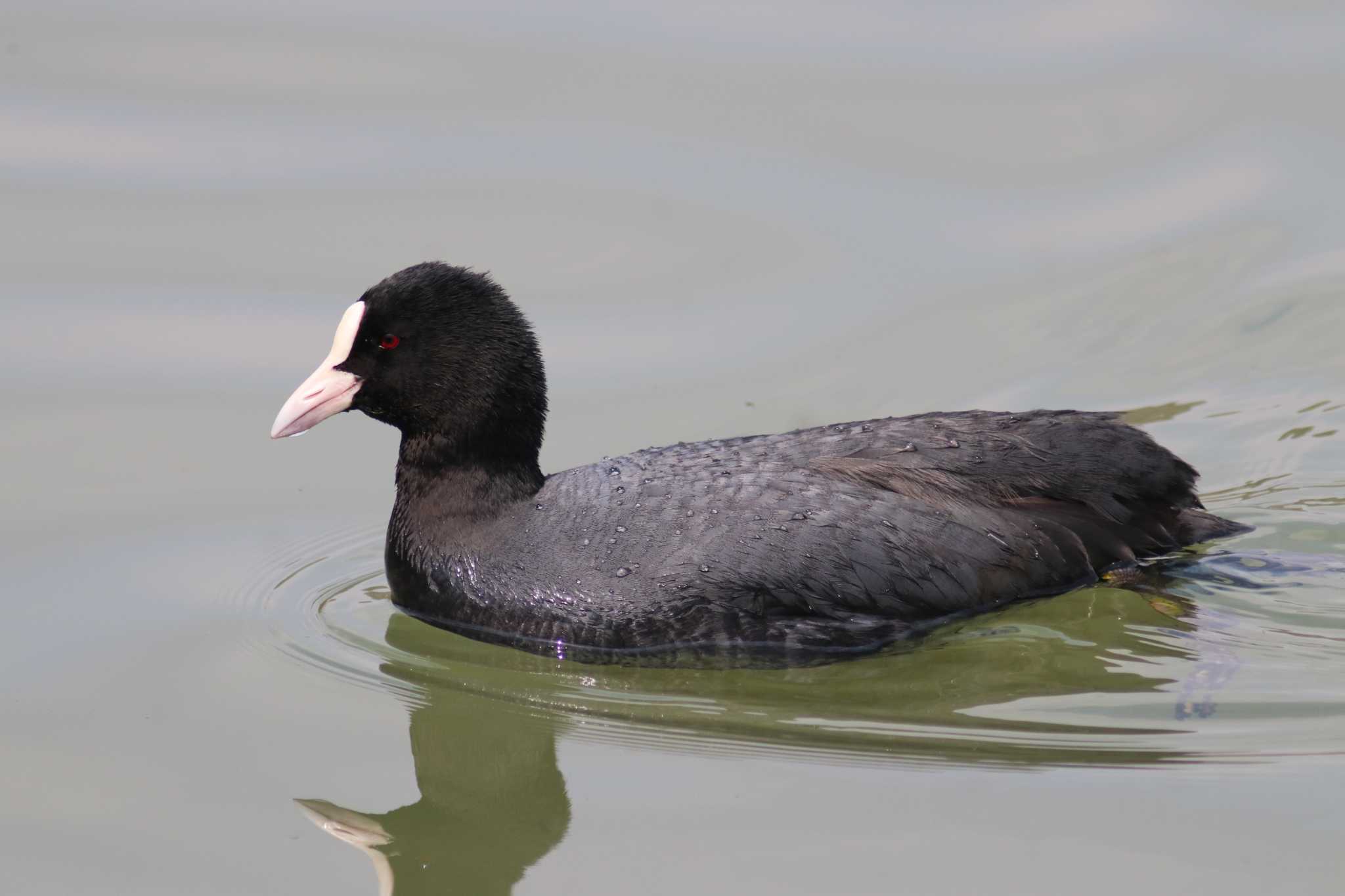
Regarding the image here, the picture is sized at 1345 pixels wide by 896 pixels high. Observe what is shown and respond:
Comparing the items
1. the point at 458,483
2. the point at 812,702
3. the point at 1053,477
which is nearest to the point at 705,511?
the point at 812,702

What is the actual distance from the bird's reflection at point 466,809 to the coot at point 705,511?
0.38 metres

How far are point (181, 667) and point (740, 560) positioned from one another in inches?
67.3

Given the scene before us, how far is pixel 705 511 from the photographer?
17.8 ft

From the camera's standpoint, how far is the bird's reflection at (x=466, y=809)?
14.3 feet

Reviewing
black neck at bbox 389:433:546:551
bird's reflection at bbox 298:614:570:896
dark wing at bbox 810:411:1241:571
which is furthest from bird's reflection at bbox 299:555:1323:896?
black neck at bbox 389:433:546:551

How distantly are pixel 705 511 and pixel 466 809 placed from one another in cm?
121

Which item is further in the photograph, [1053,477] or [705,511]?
[1053,477]

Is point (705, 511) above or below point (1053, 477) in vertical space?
below

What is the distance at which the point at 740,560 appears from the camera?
5316 millimetres

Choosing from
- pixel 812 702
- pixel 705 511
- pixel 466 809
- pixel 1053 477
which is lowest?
pixel 466 809

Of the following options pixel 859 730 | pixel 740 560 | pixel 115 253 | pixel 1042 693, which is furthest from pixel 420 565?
pixel 115 253

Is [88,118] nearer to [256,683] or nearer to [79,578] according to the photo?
[79,578]

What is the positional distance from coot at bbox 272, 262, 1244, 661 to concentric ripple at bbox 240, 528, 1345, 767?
0.10 m

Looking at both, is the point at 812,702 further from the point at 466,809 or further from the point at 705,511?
the point at 466,809
